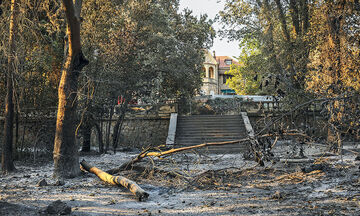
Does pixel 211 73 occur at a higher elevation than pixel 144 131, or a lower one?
higher

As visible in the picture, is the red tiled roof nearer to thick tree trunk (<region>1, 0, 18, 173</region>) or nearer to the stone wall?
the stone wall

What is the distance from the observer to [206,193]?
24.2 feet

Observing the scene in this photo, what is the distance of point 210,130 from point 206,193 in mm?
12694

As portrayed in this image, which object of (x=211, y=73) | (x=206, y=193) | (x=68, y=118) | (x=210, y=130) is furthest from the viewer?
(x=211, y=73)

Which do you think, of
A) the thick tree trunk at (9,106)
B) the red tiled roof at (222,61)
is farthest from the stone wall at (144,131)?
the red tiled roof at (222,61)

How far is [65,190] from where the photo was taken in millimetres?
7922

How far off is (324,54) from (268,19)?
26.6ft

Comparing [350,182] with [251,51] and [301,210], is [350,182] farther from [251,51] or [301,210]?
[251,51]

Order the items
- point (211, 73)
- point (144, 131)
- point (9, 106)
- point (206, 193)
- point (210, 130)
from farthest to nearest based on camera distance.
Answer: point (211, 73)
point (144, 131)
point (210, 130)
point (9, 106)
point (206, 193)

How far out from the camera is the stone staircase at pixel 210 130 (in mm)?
18547

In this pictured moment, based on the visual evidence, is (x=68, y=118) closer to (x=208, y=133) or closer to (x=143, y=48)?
(x=143, y=48)

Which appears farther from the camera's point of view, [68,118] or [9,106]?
[9,106]

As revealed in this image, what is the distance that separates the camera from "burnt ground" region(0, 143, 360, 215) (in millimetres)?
5930

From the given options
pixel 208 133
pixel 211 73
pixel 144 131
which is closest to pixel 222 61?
pixel 211 73
